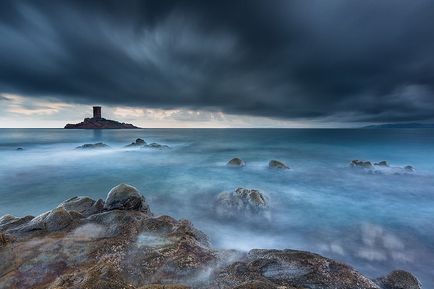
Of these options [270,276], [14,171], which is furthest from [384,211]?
[14,171]

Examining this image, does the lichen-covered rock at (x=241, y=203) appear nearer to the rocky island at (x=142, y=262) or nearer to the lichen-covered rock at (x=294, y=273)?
the rocky island at (x=142, y=262)

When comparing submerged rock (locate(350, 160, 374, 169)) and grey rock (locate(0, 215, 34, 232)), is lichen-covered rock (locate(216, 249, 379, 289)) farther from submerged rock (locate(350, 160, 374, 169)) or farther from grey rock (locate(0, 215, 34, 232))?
submerged rock (locate(350, 160, 374, 169))

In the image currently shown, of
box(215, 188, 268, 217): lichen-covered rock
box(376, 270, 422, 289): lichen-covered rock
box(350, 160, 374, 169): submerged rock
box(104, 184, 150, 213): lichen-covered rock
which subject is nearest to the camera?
box(376, 270, 422, 289): lichen-covered rock

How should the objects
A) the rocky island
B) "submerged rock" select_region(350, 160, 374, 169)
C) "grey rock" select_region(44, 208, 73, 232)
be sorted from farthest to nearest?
"submerged rock" select_region(350, 160, 374, 169) < "grey rock" select_region(44, 208, 73, 232) < the rocky island

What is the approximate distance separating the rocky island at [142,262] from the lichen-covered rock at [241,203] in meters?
5.94

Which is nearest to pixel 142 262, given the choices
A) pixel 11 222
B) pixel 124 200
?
pixel 124 200

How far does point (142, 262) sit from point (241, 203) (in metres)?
9.68

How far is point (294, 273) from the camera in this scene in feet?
22.2

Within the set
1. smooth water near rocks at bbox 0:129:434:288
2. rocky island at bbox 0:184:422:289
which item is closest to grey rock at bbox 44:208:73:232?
rocky island at bbox 0:184:422:289

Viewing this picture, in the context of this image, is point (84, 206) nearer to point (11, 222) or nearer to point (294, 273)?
point (11, 222)

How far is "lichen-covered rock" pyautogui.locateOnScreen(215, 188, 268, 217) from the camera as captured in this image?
608 inches

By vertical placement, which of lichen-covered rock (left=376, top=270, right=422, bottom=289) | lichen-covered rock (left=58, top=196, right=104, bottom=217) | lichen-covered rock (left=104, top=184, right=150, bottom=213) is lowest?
lichen-covered rock (left=376, top=270, right=422, bottom=289)

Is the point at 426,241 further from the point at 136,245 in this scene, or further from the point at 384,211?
the point at 136,245

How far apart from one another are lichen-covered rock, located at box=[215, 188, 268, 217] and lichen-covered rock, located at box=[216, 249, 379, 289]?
7.81 m
